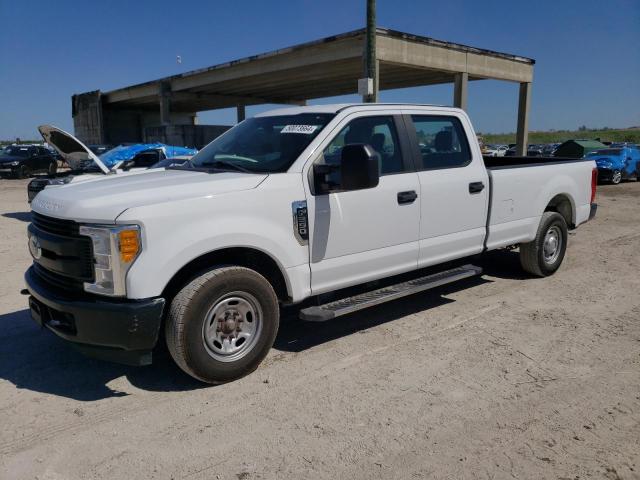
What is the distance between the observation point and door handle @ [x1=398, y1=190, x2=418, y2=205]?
4.61 meters

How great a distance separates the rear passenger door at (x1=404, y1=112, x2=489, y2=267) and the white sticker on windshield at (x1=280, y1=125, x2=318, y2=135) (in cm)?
102

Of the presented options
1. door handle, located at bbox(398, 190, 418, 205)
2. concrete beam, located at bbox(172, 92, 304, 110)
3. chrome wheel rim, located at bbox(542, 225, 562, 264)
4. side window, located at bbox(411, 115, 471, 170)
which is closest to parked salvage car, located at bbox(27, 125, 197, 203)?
door handle, located at bbox(398, 190, 418, 205)

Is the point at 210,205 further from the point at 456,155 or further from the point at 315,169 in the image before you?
the point at 456,155

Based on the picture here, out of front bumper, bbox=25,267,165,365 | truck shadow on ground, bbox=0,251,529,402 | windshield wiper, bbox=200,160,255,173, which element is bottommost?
truck shadow on ground, bbox=0,251,529,402

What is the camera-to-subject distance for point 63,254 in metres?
3.55

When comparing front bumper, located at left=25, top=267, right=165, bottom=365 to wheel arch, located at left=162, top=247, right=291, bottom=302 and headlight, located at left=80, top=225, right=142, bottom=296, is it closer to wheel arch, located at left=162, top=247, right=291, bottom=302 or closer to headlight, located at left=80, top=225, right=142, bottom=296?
headlight, located at left=80, top=225, right=142, bottom=296

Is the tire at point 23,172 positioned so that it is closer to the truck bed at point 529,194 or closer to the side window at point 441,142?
the truck bed at point 529,194

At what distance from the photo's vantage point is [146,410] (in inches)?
138

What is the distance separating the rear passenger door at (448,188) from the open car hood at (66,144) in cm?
418

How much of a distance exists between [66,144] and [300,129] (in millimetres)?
4891

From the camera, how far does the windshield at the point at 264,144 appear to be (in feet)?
13.8

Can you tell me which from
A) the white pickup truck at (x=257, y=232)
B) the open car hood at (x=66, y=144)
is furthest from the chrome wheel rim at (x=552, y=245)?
the open car hood at (x=66, y=144)

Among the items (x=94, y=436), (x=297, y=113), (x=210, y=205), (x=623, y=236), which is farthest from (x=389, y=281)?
(x=623, y=236)

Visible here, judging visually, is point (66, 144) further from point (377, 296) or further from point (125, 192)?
point (377, 296)
